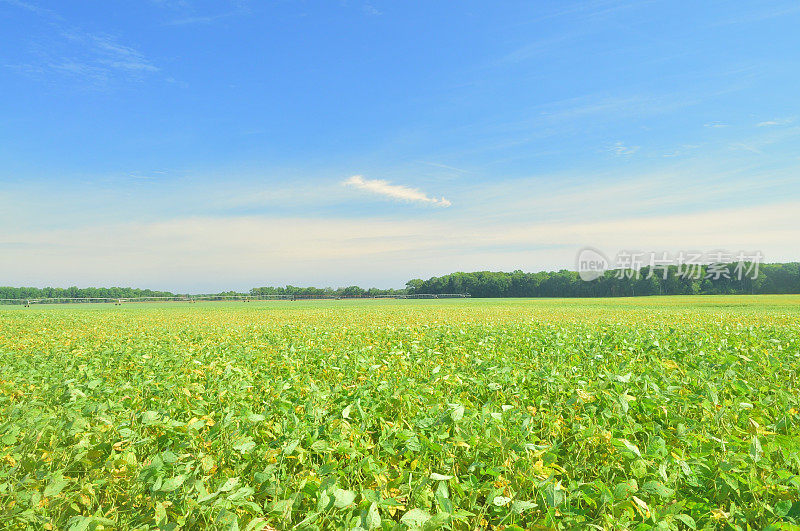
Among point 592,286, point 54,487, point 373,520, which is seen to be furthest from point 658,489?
point 592,286

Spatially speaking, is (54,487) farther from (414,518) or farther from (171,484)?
(414,518)

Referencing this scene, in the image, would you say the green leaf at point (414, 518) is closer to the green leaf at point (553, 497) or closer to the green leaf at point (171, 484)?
the green leaf at point (553, 497)

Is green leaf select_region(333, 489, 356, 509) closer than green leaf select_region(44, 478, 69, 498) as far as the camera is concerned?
Yes

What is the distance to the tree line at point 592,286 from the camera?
383 ft

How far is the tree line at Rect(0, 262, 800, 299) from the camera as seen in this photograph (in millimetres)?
116875

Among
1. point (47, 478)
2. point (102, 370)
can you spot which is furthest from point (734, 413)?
point (102, 370)

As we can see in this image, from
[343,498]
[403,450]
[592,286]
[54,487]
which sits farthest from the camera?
[592,286]

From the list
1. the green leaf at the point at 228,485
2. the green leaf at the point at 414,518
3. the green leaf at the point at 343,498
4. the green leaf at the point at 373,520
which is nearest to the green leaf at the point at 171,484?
the green leaf at the point at 228,485

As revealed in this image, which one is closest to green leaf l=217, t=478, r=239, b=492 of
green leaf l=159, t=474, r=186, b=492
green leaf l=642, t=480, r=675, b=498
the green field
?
the green field

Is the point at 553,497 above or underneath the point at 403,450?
above

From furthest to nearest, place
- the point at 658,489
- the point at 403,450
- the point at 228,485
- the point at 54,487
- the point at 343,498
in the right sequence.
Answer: the point at 403,450
the point at 54,487
the point at 228,485
the point at 658,489
the point at 343,498

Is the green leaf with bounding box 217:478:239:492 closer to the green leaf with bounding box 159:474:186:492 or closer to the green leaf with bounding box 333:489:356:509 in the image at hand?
the green leaf with bounding box 159:474:186:492

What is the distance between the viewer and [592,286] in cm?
12825

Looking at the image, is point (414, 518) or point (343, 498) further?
point (343, 498)
